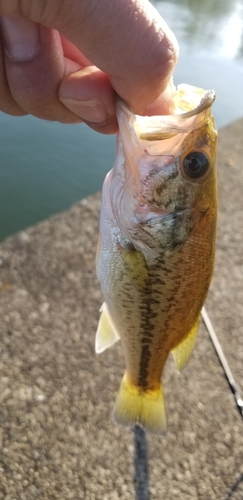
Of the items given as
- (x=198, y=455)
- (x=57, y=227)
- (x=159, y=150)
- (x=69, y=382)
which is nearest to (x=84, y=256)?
(x=57, y=227)

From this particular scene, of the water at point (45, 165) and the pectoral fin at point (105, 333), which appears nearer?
the pectoral fin at point (105, 333)

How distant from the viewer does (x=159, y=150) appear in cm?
141

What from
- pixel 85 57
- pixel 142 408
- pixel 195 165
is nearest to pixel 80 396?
pixel 142 408

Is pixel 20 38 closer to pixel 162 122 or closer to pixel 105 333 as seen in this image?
pixel 162 122

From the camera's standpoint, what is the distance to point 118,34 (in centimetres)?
118

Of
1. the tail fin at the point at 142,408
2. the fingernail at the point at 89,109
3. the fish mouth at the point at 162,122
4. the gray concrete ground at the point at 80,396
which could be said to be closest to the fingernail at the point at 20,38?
the fingernail at the point at 89,109

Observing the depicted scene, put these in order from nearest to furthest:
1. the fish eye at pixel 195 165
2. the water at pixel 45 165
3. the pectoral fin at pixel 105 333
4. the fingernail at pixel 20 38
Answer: the fingernail at pixel 20 38 < the fish eye at pixel 195 165 < the pectoral fin at pixel 105 333 < the water at pixel 45 165

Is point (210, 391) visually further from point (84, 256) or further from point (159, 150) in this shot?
point (159, 150)

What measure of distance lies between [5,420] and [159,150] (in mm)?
1598

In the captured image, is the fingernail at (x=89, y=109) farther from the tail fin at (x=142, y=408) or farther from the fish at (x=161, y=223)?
the tail fin at (x=142, y=408)

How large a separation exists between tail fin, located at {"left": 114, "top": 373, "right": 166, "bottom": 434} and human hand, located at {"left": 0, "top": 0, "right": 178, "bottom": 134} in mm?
1038

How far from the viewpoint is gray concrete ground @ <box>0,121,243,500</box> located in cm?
225

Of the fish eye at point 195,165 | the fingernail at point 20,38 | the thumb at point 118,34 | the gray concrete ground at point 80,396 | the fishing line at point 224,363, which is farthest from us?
the fishing line at point 224,363

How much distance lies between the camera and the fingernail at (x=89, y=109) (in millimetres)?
1366
